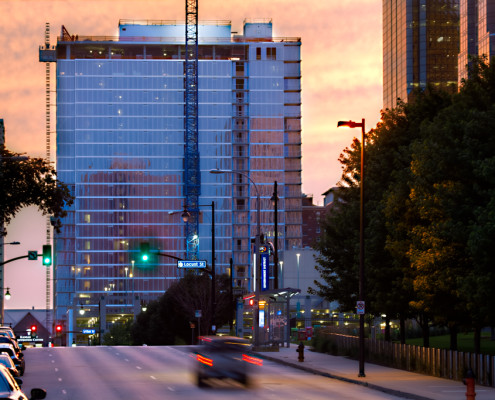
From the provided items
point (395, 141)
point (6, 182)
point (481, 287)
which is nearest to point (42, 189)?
point (6, 182)

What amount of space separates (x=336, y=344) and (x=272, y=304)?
4963mm

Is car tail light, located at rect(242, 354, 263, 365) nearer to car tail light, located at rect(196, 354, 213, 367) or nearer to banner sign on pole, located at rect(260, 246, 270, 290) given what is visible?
car tail light, located at rect(196, 354, 213, 367)

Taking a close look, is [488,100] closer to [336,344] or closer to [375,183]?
[375,183]

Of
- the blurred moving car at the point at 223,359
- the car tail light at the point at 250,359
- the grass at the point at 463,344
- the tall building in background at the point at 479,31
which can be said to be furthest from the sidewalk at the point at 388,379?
the tall building in background at the point at 479,31

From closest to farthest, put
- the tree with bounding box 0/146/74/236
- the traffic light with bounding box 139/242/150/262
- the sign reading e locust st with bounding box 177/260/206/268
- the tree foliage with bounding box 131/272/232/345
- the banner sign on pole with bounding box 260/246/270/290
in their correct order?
the tree with bounding box 0/146/74/236, the banner sign on pole with bounding box 260/246/270/290, the traffic light with bounding box 139/242/150/262, the sign reading e locust st with bounding box 177/260/206/268, the tree foliage with bounding box 131/272/232/345

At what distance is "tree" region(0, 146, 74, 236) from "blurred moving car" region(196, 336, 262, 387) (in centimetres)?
1412

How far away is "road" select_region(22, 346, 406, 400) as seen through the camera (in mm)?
27766

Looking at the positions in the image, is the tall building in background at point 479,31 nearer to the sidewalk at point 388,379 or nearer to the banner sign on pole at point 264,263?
the banner sign on pole at point 264,263

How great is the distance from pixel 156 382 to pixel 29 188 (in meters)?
13.3

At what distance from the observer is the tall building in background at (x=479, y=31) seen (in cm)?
14025

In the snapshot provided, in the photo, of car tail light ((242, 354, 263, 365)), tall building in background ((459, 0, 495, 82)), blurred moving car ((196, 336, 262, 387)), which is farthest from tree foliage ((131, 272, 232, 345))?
blurred moving car ((196, 336, 262, 387))

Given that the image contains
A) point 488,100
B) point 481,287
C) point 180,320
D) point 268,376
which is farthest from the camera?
point 180,320

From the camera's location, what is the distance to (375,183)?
44438 millimetres

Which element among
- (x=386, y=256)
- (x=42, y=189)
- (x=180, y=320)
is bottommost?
(x=180, y=320)
